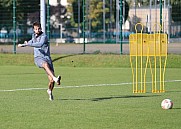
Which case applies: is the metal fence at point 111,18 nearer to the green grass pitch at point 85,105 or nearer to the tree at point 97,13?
the tree at point 97,13

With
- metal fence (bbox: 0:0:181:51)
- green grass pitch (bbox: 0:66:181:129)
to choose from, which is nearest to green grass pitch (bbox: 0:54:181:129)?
green grass pitch (bbox: 0:66:181:129)

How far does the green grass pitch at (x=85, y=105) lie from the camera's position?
11.0 metres

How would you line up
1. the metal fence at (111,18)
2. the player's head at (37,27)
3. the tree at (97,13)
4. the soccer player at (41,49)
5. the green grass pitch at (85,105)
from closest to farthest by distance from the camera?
the green grass pitch at (85,105) → the player's head at (37,27) → the soccer player at (41,49) → the metal fence at (111,18) → the tree at (97,13)

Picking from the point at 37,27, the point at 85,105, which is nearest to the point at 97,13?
A: the point at 37,27

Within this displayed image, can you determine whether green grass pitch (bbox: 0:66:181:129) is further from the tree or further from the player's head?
the tree

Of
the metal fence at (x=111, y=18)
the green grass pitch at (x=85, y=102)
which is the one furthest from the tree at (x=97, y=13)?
the green grass pitch at (x=85, y=102)

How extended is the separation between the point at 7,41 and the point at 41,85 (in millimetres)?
27349

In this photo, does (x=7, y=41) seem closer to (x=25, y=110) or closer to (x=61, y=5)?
(x=25, y=110)

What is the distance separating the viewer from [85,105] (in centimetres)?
1373

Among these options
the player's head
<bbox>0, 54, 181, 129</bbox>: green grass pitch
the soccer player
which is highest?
the player's head

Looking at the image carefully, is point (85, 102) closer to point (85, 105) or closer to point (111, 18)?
point (85, 105)

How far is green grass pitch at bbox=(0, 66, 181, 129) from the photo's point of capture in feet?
35.9

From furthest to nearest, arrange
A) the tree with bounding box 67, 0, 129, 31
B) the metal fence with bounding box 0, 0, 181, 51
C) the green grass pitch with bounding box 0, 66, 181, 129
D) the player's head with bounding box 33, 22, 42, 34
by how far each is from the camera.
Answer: the tree with bounding box 67, 0, 129, 31
the metal fence with bounding box 0, 0, 181, 51
the player's head with bounding box 33, 22, 42, 34
the green grass pitch with bounding box 0, 66, 181, 129

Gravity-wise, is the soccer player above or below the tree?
below
